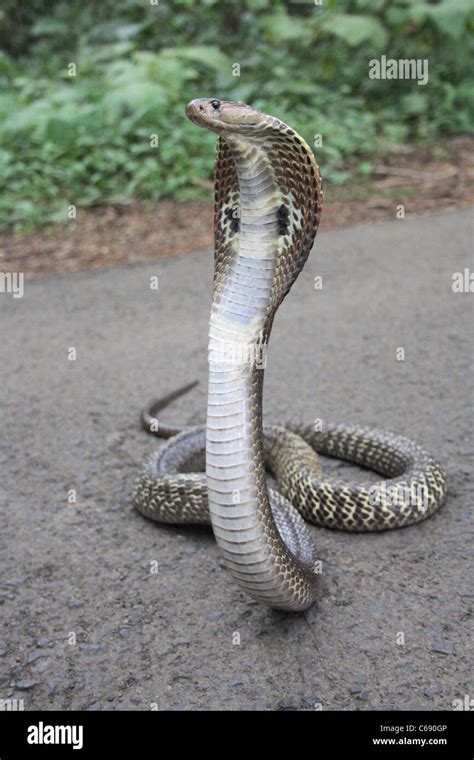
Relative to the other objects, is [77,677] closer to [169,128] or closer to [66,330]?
[66,330]

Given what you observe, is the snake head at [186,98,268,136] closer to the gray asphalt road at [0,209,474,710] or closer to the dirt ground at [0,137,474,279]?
the gray asphalt road at [0,209,474,710]

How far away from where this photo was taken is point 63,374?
18.4 ft

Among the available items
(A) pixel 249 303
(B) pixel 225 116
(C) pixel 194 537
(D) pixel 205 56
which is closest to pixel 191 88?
(D) pixel 205 56

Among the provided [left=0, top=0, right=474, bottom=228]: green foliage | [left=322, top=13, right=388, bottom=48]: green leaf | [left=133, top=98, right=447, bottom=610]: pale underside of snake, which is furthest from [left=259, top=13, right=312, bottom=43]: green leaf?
[left=133, top=98, right=447, bottom=610]: pale underside of snake

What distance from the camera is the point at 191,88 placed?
10484mm

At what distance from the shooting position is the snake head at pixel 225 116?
7.52ft

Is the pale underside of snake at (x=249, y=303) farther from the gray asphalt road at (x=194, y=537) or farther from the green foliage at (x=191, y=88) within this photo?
the green foliage at (x=191, y=88)

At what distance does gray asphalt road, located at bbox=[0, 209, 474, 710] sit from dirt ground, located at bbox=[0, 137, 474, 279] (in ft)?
3.08

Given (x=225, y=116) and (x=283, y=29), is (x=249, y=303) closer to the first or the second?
(x=225, y=116)

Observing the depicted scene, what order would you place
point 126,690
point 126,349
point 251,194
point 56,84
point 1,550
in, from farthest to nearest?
point 56,84 < point 126,349 < point 1,550 < point 126,690 < point 251,194

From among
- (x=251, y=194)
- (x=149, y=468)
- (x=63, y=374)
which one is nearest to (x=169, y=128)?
(x=63, y=374)

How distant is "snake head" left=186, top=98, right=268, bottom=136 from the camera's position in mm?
2293

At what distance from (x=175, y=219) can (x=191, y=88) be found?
2744mm

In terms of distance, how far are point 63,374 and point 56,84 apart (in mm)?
6828
